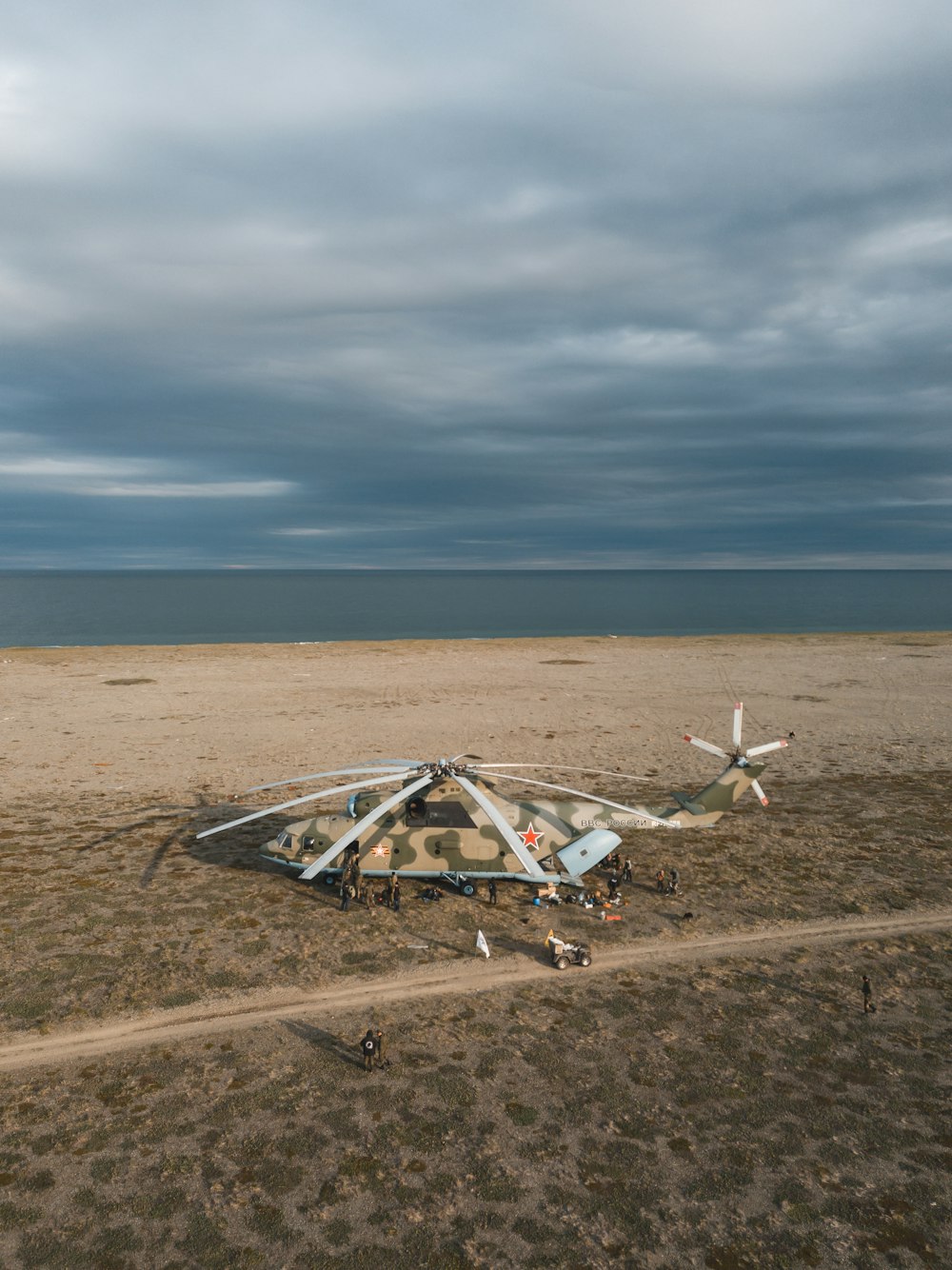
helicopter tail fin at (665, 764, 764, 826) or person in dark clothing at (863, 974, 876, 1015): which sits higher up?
helicopter tail fin at (665, 764, 764, 826)

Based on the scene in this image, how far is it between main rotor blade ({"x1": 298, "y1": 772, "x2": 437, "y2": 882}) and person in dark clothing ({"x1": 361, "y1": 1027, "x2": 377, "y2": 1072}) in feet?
11.9

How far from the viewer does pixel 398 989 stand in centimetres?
1738

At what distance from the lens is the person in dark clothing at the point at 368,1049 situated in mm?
14328

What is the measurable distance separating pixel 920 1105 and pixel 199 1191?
13.0 m

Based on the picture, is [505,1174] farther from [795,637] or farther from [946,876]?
[795,637]

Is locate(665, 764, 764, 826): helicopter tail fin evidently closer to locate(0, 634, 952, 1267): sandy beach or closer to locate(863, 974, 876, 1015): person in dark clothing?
locate(0, 634, 952, 1267): sandy beach

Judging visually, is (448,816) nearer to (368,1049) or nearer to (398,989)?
(398,989)

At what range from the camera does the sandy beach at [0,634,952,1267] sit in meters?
11.2

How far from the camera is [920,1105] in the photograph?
1360 cm

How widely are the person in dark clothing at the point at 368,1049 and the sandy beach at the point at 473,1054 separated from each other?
375mm

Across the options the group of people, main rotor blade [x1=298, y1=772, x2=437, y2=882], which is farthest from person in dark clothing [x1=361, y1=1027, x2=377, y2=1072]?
the group of people

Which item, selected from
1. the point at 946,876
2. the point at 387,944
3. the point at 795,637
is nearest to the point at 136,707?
the point at 387,944

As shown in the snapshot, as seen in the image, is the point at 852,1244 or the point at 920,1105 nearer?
the point at 852,1244

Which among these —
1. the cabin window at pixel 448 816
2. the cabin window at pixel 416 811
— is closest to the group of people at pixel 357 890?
the cabin window at pixel 416 811
